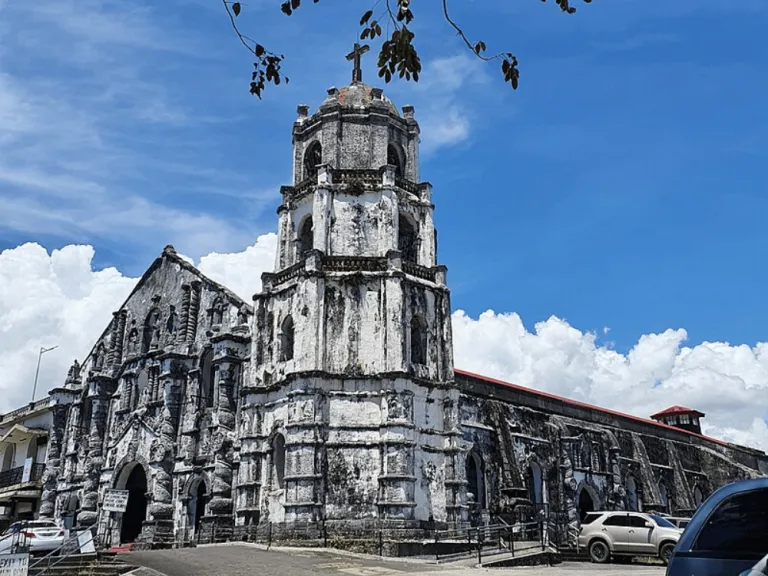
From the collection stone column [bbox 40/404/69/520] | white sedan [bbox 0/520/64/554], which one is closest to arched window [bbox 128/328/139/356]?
stone column [bbox 40/404/69/520]

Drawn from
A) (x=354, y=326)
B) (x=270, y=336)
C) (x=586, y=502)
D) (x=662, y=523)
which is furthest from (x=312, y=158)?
(x=586, y=502)

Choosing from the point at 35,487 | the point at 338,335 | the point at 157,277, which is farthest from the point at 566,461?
the point at 35,487

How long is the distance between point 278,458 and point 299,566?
6978 mm

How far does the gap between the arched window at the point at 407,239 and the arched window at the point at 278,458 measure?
24.5 feet

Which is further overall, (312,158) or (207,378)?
(207,378)

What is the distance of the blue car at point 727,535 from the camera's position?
4.66m

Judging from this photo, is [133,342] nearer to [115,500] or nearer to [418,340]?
[418,340]

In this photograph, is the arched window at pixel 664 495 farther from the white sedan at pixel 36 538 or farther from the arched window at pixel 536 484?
the white sedan at pixel 36 538

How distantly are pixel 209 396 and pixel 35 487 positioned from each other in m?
12.4

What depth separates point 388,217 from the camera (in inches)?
1001

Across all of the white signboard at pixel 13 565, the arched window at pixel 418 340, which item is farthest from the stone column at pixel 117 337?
the white signboard at pixel 13 565

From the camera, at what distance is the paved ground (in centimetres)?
1588

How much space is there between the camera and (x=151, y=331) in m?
32.7

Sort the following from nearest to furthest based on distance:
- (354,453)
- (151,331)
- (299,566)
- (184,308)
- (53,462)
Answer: (299,566), (354,453), (184,308), (151,331), (53,462)
